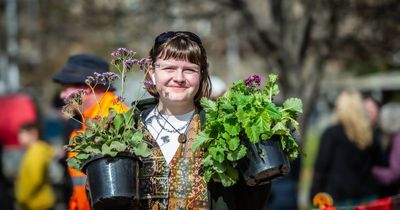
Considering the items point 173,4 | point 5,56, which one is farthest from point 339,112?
point 5,56

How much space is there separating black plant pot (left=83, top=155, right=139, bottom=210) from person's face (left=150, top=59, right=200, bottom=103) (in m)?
0.35

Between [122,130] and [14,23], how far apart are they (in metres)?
31.7

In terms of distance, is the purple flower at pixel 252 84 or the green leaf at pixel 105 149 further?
the purple flower at pixel 252 84

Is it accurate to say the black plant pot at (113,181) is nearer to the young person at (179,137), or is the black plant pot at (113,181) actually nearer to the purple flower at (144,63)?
the young person at (179,137)

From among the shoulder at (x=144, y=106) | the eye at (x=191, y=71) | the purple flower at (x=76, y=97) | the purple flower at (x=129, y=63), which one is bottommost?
the shoulder at (x=144, y=106)

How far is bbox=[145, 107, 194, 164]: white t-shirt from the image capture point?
3.80 m

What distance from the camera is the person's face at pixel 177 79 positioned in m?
3.74

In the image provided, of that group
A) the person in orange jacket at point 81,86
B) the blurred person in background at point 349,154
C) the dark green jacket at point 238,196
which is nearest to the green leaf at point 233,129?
the dark green jacket at point 238,196

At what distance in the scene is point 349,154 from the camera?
25.3 feet

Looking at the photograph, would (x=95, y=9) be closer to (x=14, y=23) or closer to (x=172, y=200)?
(x=172, y=200)

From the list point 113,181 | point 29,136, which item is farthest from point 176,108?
point 29,136

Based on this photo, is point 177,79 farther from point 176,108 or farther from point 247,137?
point 247,137

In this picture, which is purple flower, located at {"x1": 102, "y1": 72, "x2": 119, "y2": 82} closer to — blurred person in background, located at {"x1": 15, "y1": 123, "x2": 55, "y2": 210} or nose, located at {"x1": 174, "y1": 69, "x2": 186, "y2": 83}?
nose, located at {"x1": 174, "y1": 69, "x2": 186, "y2": 83}

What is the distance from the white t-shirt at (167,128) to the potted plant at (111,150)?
125mm
